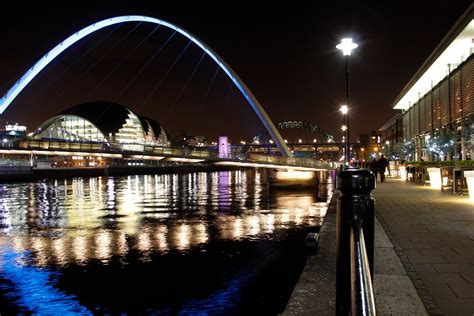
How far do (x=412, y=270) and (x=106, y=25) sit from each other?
69.5 meters

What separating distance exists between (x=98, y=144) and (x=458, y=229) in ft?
196

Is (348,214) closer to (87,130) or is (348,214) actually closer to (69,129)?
(69,129)

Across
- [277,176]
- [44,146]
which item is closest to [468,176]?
[277,176]

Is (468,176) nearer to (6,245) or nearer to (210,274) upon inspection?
(210,274)

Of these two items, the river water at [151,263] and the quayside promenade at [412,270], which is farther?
the river water at [151,263]

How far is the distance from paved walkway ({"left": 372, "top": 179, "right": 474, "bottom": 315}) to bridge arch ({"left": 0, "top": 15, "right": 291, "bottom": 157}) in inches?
1985

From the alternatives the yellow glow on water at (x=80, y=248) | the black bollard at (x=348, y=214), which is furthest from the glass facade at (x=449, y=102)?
the black bollard at (x=348, y=214)

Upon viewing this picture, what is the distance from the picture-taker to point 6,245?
1497 centimetres

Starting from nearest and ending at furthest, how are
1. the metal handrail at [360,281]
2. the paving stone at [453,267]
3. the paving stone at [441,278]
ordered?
the metal handrail at [360,281]
the paving stone at [441,278]
the paving stone at [453,267]

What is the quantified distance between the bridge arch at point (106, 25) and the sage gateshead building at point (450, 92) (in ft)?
62.1

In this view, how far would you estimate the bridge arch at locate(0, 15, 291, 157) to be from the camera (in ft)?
214

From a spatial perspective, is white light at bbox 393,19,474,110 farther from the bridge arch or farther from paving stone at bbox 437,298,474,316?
paving stone at bbox 437,298,474,316

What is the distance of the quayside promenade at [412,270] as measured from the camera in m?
5.09

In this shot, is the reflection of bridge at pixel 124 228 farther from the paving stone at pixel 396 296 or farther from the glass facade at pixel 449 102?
the glass facade at pixel 449 102
